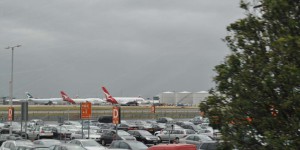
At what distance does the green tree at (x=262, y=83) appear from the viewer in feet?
26.3

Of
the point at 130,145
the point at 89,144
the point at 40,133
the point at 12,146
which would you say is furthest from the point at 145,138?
the point at 12,146

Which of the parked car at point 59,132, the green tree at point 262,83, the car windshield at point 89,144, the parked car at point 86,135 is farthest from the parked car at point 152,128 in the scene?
the green tree at point 262,83

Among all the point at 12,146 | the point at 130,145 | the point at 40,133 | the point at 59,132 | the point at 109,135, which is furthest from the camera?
the point at 59,132

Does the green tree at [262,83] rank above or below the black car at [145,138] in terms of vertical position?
above

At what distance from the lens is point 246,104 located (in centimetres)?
870

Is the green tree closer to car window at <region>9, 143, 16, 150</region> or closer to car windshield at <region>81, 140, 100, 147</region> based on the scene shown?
car window at <region>9, 143, 16, 150</region>

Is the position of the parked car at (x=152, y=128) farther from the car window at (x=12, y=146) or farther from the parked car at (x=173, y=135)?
the car window at (x=12, y=146)

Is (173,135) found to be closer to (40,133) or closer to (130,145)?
(40,133)

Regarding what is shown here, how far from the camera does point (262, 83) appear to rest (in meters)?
8.45

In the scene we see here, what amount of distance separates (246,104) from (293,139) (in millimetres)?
1048

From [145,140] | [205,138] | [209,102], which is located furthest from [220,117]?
[145,140]

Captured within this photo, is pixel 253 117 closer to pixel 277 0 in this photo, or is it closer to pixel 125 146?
pixel 277 0

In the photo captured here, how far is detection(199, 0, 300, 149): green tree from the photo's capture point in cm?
801

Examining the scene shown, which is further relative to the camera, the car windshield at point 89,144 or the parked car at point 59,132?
the parked car at point 59,132
